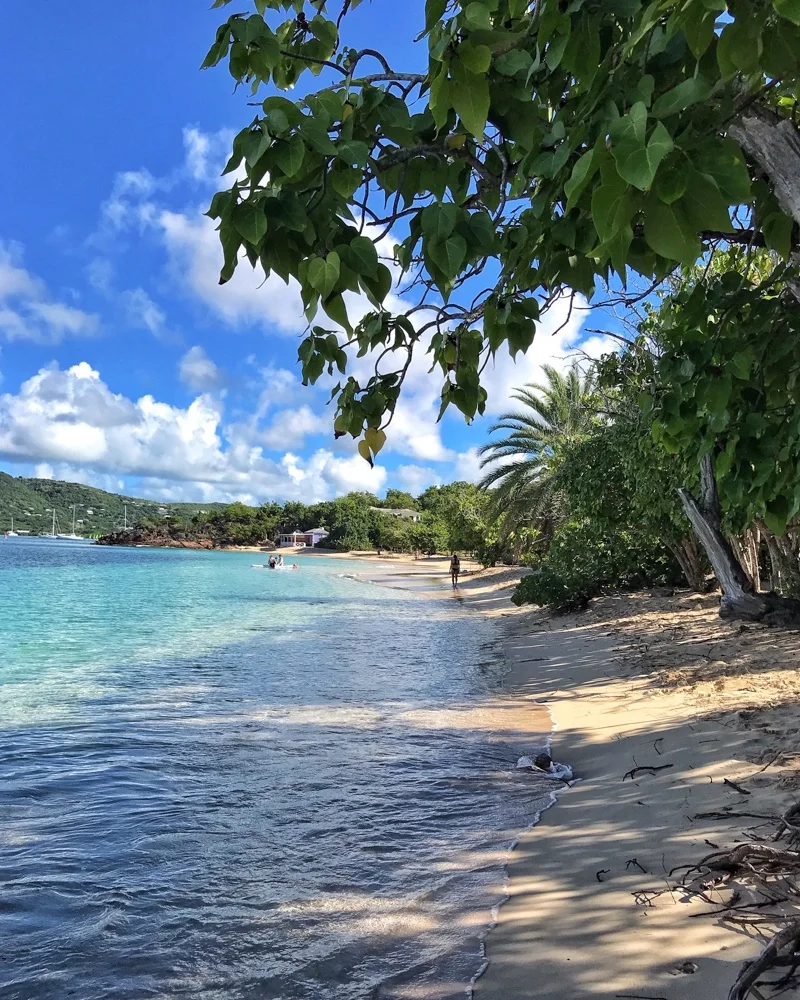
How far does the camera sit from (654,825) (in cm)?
426

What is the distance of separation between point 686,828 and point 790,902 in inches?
48.3

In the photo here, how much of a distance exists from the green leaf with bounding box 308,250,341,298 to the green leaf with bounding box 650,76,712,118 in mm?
646

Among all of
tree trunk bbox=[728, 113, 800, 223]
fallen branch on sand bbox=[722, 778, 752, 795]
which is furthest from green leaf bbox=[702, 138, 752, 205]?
fallen branch on sand bbox=[722, 778, 752, 795]

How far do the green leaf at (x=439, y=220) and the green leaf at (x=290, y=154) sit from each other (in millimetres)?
310

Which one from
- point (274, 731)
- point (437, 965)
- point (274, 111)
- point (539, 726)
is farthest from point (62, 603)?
point (274, 111)

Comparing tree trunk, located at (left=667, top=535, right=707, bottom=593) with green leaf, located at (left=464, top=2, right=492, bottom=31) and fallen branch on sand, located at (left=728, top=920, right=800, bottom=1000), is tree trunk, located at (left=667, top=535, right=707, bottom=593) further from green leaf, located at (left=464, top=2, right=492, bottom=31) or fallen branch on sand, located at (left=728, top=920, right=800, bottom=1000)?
green leaf, located at (left=464, top=2, right=492, bottom=31)

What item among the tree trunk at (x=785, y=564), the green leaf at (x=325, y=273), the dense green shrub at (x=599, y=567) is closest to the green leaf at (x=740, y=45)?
the green leaf at (x=325, y=273)

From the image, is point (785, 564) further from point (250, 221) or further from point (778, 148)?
point (250, 221)

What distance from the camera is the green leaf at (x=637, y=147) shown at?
0.97 meters

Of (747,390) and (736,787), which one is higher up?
(747,390)

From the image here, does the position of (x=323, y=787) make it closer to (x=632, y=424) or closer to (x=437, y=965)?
(x=437, y=965)

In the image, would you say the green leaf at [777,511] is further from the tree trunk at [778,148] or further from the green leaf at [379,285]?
the green leaf at [379,285]

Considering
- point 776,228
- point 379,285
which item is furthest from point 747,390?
point 379,285

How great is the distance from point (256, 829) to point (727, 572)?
27.2ft
